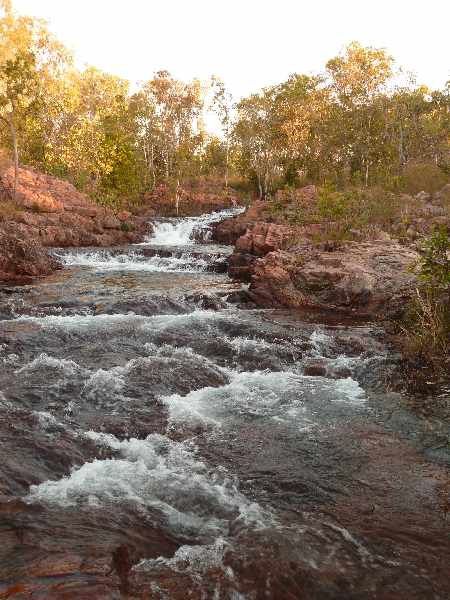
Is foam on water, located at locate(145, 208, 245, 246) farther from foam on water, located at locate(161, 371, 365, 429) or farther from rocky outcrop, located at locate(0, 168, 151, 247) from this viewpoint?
foam on water, located at locate(161, 371, 365, 429)

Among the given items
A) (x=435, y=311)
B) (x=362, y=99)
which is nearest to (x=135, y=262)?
(x=435, y=311)

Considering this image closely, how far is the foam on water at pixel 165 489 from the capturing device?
14.3ft

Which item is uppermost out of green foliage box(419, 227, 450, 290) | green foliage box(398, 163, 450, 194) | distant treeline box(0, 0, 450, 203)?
distant treeline box(0, 0, 450, 203)

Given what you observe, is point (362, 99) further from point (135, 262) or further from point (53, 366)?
point (53, 366)

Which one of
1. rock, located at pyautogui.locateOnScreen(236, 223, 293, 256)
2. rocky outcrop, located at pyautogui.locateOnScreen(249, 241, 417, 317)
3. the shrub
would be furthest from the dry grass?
rock, located at pyautogui.locateOnScreen(236, 223, 293, 256)

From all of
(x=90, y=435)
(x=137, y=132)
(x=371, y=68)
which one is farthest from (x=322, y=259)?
(x=137, y=132)

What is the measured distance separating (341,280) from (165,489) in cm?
974

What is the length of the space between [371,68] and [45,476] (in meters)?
35.0

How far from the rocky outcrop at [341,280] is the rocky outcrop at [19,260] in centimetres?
773

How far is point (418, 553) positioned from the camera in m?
3.90

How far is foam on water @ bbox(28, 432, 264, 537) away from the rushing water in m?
0.02

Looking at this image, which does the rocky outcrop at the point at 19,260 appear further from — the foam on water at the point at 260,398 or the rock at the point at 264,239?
the foam on water at the point at 260,398

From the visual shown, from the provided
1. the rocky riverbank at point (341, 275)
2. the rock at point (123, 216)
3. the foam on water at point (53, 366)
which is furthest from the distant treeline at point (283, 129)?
the foam on water at point (53, 366)

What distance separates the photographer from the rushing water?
3559mm
